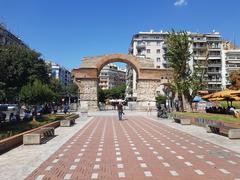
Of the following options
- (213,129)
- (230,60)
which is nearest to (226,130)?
(213,129)

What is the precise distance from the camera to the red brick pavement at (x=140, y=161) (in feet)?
33.8

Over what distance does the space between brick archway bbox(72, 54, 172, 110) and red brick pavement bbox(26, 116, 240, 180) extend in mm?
49135

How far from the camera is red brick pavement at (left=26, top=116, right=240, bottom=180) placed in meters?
10.3

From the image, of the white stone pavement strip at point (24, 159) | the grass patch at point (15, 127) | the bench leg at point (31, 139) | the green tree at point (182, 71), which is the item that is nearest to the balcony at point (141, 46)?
the green tree at point (182, 71)

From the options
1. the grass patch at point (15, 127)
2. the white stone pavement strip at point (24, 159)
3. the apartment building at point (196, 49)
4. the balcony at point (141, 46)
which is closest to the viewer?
the white stone pavement strip at point (24, 159)

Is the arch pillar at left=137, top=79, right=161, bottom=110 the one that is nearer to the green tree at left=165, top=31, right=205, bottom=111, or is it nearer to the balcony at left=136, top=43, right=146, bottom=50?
the green tree at left=165, top=31, right=205, bottom=111

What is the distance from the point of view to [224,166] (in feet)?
37.7

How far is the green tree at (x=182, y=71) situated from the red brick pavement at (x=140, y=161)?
22.8 meters

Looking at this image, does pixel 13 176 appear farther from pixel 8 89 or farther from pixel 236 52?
pixel 236 52

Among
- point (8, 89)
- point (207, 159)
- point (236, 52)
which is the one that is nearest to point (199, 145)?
point (207, 159)

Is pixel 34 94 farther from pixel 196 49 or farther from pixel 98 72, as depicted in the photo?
pixel 196 49

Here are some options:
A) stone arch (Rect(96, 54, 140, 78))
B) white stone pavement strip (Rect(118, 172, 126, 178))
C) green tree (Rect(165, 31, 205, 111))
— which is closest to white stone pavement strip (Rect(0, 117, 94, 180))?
white stone pavement strip (Rect(118, 172, 126, 178))

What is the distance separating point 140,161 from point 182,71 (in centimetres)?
3042

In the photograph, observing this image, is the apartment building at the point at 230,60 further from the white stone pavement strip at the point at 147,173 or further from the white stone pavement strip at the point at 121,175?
the white stone pavement strip at the point at 121,175
